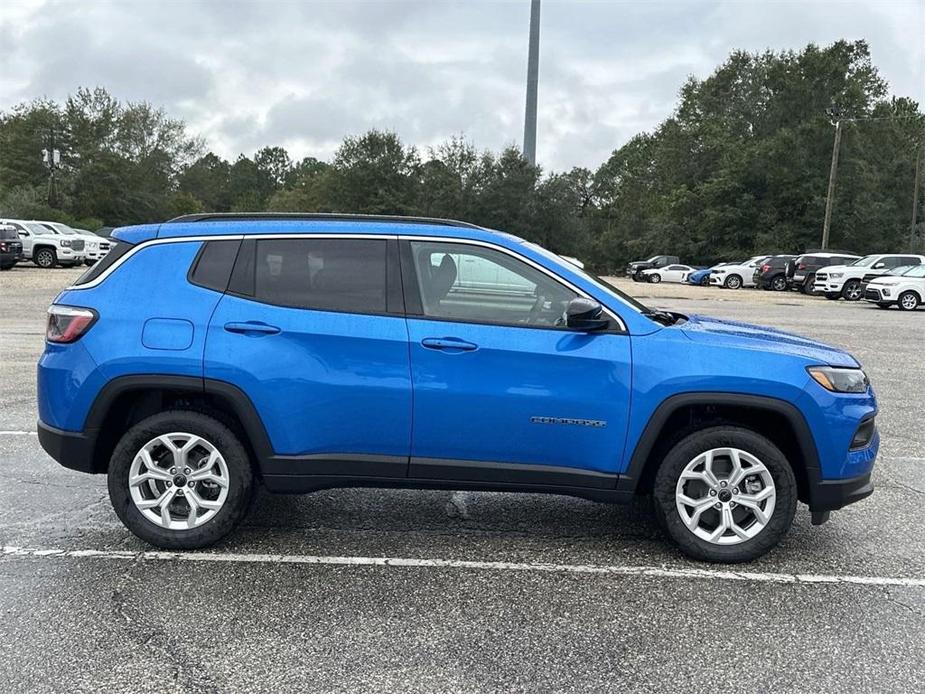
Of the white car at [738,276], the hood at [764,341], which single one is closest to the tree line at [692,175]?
the white car at [738,276]

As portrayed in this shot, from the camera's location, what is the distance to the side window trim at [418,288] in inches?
155

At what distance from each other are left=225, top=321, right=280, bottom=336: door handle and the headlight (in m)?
2.75

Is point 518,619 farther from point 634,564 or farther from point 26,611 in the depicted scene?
point 26,611

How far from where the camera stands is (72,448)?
13.4ft

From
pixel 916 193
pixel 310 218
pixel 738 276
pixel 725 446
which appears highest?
pixel 916 193

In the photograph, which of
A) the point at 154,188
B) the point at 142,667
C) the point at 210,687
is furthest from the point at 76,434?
the point at 154,188

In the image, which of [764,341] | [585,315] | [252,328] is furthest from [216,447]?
[764,341]

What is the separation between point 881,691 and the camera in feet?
9.49

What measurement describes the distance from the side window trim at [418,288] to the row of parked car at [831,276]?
22275 mm

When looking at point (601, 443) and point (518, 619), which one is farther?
point (601, 443)

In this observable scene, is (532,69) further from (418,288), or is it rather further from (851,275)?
(418,288)

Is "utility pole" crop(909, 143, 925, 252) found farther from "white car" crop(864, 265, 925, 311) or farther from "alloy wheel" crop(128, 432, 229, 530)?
"alloy wheel" crop(128, 432, 229, 530)

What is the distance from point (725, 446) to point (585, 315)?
101 cm

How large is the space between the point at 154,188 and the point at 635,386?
72083 millimetres
